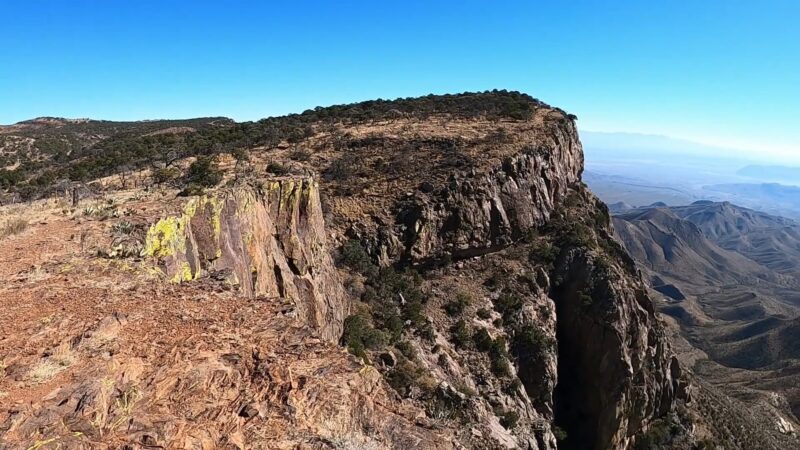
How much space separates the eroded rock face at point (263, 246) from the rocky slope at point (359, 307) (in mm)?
111

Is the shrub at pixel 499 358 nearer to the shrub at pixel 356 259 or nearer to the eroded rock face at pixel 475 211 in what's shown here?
the eroded rock face at pixel 475 211

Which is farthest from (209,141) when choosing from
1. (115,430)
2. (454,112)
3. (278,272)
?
(115,430)

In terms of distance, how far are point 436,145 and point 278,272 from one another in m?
28.2

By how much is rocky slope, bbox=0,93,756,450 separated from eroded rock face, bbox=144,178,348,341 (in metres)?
0.11

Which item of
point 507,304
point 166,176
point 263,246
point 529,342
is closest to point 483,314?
point 507,304

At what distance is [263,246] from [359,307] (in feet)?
43.6

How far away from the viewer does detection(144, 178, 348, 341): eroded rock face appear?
53.7ft

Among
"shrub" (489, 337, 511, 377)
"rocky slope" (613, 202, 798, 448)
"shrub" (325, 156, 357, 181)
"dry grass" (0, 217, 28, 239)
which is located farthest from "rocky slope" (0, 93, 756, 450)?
"rocky slope" (613, 202, 798, 448)

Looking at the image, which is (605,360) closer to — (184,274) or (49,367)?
(184,274)

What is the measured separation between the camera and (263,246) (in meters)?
22.0

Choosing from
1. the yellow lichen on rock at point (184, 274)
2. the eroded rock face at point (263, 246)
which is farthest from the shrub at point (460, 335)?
the yellow lichen on rock at point (184, 274)

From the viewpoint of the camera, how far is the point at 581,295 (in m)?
41.0

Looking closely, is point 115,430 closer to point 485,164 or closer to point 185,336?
point 185,336

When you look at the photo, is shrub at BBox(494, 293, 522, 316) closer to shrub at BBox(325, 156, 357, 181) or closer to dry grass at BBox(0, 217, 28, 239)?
shrub at BBox(325, 156, 357, 181)
